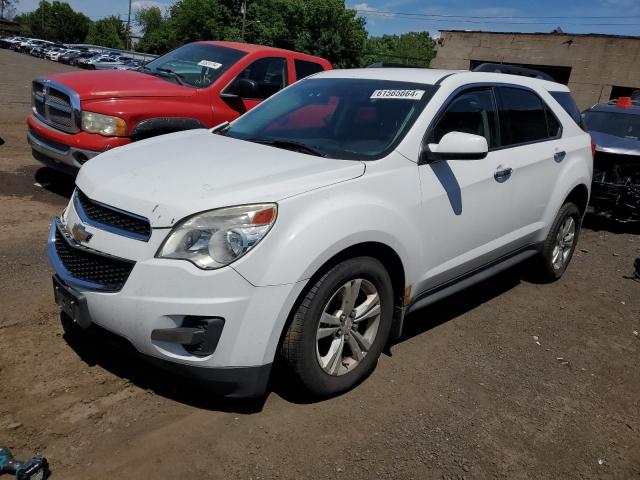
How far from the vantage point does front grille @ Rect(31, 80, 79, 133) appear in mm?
5738

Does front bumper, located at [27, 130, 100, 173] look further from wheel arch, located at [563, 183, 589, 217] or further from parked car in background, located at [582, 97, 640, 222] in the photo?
parked car in background, located at [582, 97, 640, 222]

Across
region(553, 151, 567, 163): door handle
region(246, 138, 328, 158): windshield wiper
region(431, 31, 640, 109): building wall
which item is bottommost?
region(553, 151, 567, 163): door handle

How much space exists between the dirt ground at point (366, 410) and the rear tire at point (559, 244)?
0.73 m

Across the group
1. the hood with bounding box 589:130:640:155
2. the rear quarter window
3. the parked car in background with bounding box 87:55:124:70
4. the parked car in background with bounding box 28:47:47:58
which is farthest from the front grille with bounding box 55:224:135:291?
the parked car in background with bounding box 28:47:47:58

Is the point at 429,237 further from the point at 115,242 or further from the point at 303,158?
the point at 115,242

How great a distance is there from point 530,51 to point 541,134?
35.2m

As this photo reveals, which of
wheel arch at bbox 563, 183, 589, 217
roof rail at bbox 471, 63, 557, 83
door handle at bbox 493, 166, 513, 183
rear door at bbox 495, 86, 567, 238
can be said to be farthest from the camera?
roof rail at bbox 471, 63, 557, 83

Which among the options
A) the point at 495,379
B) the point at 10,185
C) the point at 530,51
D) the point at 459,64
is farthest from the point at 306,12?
the point at 495,379

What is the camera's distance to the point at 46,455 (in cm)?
253

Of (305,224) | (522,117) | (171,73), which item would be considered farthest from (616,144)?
(305,224)

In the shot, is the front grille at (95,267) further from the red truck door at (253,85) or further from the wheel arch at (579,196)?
the wheel arch at (579,196)

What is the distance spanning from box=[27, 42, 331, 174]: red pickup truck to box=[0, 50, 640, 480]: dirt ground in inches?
63.7

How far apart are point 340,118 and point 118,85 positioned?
123 inches

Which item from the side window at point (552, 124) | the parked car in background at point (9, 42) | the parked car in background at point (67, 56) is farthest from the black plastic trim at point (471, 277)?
the parked car in background at point (9, 42)
